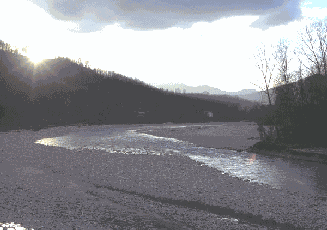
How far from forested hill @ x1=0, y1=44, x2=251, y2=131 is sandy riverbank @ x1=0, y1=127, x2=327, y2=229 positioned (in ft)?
167

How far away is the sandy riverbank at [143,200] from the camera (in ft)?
24.6

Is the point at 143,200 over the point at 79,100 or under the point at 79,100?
under

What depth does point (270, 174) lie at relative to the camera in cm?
1416

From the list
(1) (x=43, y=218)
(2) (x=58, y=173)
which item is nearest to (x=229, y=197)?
(1) (x=43, y=218)

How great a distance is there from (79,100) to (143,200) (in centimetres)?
10701

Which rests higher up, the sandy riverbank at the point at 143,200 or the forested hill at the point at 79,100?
the forested hill at the point at 79,100

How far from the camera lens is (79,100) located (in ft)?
359

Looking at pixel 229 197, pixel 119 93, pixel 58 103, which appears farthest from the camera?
pixel 119 93

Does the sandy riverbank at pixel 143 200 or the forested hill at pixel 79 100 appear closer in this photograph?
the sandy riverbank at pixel 143 200

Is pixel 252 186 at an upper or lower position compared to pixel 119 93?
lower

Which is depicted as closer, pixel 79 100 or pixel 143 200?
pixel 143 200

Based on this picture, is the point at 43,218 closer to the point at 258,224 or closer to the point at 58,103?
the point at 258,224

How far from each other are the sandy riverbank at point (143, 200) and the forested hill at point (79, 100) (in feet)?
167

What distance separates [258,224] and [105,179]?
7.60m
